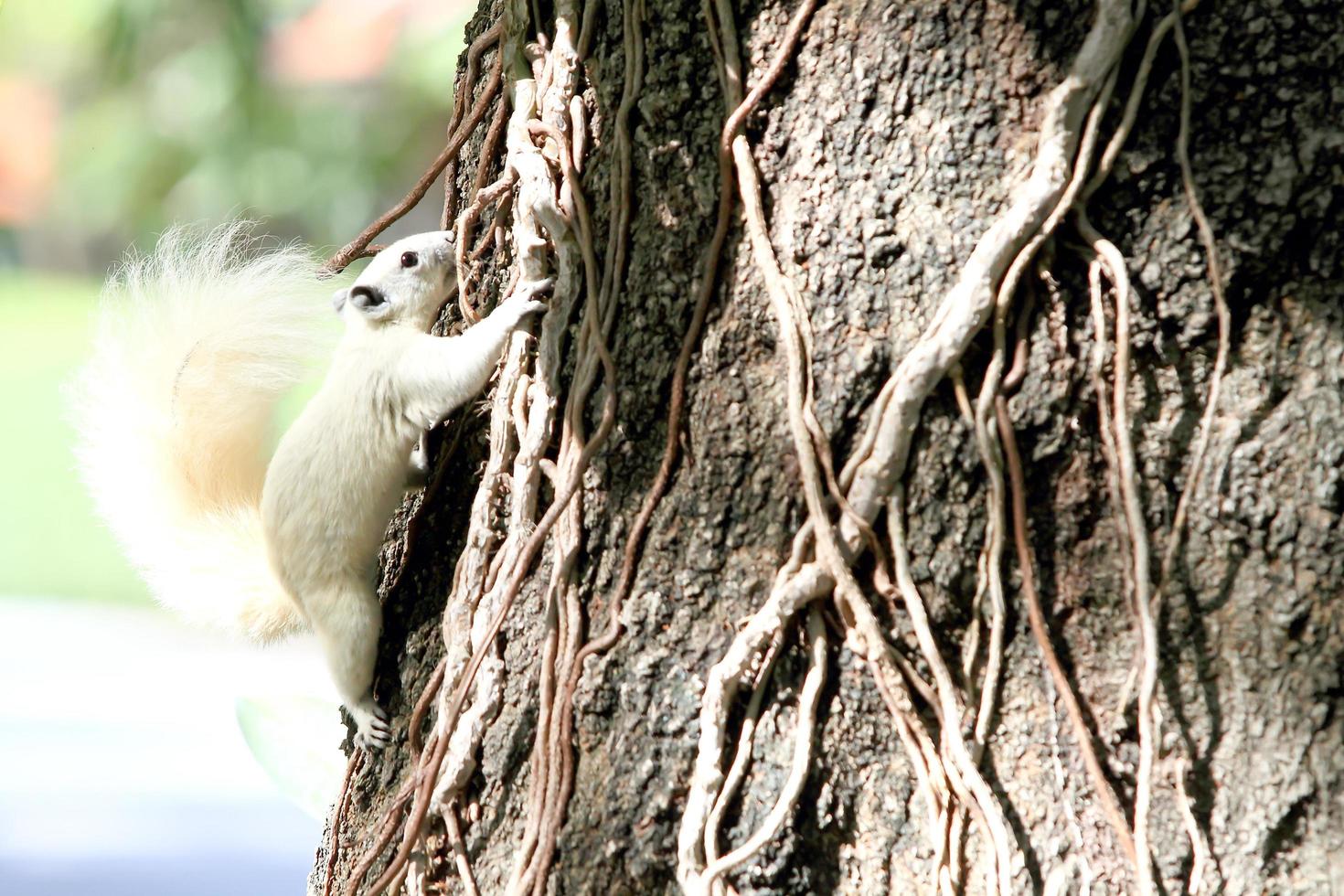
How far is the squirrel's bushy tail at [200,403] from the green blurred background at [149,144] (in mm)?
4477

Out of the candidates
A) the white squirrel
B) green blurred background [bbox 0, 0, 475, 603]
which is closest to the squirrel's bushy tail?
the white squirrel

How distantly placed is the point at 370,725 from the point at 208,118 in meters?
6.23

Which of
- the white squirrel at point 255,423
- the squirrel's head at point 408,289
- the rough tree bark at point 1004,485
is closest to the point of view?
the rough tree bark at point 1004,485

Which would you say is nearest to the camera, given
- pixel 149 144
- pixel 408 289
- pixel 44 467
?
pixel 408 289

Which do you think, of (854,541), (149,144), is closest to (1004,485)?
(854,541)

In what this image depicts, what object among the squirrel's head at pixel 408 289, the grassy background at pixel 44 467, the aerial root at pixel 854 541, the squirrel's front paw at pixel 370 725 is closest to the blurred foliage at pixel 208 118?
the grassy background at pixel 44 467

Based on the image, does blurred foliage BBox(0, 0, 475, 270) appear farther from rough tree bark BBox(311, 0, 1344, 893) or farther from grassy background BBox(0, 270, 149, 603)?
rough tree bark BBox(311, 0, 1344, 893)

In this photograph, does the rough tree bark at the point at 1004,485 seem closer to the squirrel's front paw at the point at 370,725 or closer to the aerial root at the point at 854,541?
the aerial root at the point at 854,541

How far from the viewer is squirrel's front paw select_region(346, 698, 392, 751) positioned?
49.7 inches

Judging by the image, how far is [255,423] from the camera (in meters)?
Answer: 1.65

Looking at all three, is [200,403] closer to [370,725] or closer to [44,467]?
[370,725]

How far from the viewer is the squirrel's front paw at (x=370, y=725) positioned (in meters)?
1.26

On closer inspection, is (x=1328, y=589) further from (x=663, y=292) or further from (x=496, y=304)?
(x=496, y=304)

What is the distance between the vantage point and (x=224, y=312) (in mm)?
1569
